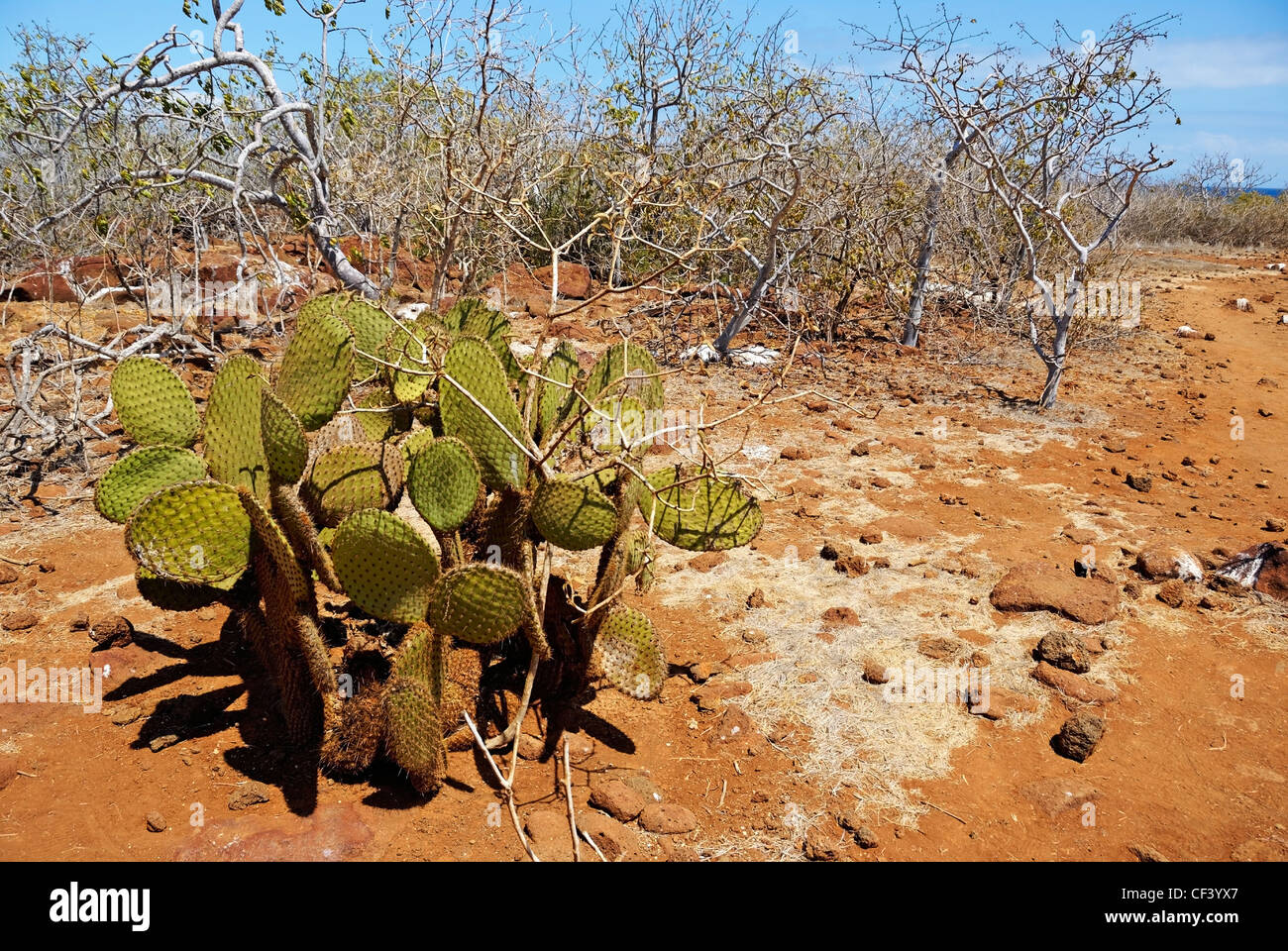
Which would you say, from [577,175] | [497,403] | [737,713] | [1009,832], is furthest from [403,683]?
[577,175]

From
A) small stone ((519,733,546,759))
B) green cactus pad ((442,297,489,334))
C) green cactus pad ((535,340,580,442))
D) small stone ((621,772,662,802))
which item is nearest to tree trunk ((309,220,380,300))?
green cactus pad ((442,297,489,334))

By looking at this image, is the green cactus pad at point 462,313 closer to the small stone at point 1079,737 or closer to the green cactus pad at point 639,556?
the green cactus pad at point 639,556

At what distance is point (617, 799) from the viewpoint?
2467mm

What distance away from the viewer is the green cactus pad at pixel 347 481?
241 centimetres

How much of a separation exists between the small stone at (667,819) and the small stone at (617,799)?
0.03 meters

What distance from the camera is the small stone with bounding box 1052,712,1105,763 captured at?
2742mm

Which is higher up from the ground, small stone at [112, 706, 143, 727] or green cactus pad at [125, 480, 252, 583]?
green cactus pad at [125, 480, 252, 583]

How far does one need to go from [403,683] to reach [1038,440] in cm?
543

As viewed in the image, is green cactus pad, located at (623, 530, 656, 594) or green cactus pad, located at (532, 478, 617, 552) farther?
green cactus pad, located at (623, 530, 656, 594)

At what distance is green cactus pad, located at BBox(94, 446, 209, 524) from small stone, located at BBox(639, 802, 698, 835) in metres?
1.63

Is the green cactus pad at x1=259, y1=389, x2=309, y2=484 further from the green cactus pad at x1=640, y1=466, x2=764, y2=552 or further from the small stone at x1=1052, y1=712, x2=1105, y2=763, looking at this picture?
the small stone at x1=1052, y1=712, x2=1105, y2=763

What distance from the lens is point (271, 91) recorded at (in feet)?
17.6

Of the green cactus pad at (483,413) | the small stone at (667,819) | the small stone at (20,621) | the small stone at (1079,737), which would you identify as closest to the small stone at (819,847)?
the small stone at (667,819)
